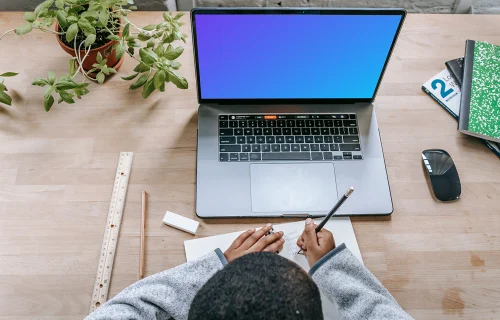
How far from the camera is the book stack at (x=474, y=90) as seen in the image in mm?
954

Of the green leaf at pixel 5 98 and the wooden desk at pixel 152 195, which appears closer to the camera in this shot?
the wooden desk at pixel 152 195

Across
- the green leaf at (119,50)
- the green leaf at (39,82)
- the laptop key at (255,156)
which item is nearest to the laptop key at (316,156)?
the laptop key at (255,156)

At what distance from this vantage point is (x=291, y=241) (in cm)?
85

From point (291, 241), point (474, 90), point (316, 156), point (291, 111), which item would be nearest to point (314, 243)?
point (291, 241)

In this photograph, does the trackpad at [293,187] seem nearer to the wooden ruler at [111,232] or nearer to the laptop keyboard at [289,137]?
the laptop keyboard at [289,137]

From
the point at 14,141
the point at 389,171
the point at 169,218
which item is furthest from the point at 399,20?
the point at 14,141

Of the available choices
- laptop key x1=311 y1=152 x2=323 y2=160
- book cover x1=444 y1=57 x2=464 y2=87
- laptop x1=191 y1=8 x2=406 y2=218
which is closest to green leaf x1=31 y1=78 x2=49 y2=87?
laptop x1=191 y1=8 x2=406 y2=218

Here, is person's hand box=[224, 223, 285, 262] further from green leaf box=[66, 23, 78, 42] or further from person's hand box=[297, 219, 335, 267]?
green leaf box=[66, 23, 78, 42]

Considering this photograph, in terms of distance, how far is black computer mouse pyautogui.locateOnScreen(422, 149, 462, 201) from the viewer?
35.5 inches

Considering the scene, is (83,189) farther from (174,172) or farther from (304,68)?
(304,68)

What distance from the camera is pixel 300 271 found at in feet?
1.84

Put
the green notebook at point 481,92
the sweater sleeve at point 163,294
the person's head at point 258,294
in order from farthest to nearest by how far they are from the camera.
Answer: the green notebook at point 481,92
the sweater sleeve at point 163,294
the person's head at point 258,294

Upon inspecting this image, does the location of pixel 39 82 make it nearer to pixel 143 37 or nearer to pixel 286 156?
pixel 143 37

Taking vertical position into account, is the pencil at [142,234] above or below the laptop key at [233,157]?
below
